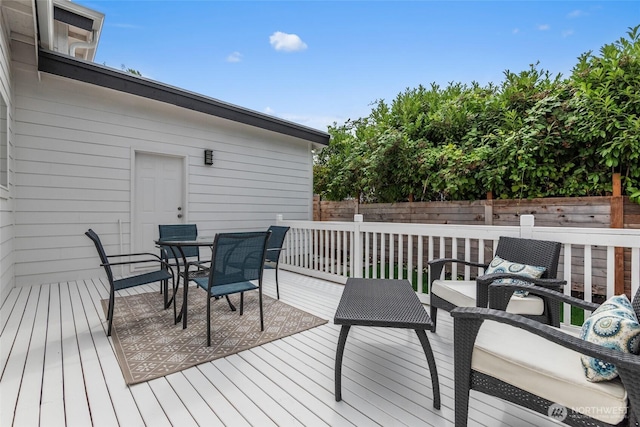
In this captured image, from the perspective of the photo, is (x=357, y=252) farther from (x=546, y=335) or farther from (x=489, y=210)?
(x=546, y=335)

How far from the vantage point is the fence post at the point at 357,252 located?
4.16 metres

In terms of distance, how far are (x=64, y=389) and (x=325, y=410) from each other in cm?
165

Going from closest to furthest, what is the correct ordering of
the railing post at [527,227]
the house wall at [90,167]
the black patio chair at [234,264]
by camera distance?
the black patio chair at [234,264], the railing post at [527,227], the house wall at [90,167]

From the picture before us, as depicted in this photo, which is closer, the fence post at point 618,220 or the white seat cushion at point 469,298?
the white seat cushion at point 469,298

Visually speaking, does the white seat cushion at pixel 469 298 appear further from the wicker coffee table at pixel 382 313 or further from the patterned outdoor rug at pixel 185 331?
the patterned outdoor rug at pixel 185 331

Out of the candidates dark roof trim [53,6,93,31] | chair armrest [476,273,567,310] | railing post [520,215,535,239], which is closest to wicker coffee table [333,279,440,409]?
chair armrest [476,273,567,310]

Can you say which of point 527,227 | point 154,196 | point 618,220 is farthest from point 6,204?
point 618,220

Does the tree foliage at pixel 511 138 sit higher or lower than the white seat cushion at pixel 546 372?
higher

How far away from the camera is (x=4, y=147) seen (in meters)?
3.43

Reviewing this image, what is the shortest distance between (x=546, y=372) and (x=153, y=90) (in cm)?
562

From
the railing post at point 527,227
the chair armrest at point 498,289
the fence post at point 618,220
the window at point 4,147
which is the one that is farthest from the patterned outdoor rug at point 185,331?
the fence post at point 618,220

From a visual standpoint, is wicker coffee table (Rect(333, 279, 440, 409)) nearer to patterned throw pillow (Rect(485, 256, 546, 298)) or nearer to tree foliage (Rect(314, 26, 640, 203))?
patterned throw pillow (Rect(485, 256, 546, 298))

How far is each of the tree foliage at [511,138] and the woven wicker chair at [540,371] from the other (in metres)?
3.06

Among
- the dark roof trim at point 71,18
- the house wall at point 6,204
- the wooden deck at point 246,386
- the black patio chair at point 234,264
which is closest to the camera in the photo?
the wooden deck at point 246,386
